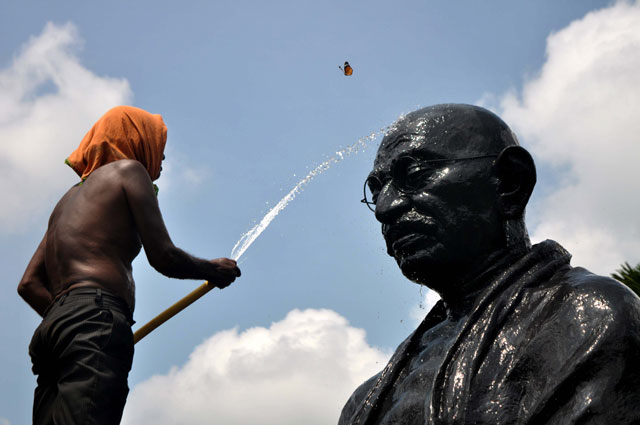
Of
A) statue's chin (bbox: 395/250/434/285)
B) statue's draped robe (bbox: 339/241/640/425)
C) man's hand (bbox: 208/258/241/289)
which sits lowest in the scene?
statue's draped robe (bbox: 339/241/640/425)

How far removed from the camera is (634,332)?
106 inches

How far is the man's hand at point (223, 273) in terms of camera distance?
4.88 m

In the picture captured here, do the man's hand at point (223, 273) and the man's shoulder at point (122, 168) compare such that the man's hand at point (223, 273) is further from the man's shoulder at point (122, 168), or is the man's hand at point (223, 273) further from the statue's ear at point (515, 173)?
the statue's ear at point (515, 173)

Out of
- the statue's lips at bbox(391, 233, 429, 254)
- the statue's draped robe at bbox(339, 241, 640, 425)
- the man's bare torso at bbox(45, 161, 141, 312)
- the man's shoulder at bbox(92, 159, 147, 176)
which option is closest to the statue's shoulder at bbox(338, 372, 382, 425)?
the statue's lips at bbox(391, 233, 429, 254)

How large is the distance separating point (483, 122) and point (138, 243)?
7.37 ft

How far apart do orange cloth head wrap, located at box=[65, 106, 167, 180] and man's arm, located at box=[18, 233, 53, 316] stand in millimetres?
571

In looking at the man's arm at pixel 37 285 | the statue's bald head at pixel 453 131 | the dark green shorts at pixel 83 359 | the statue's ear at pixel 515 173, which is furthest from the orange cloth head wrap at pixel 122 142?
the statue's ear at pixel 515 173

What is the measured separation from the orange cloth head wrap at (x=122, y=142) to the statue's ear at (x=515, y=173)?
99.5 inches

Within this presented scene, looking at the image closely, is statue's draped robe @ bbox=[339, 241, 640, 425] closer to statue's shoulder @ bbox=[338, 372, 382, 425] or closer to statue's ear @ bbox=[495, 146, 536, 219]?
statue's ear @ bbox=[495, 146, 536, 219]

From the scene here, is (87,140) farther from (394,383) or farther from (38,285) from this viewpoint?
(394,383)

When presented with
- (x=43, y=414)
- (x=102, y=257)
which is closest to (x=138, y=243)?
(x=102, y=257)

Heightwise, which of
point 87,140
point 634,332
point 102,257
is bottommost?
point 634,332

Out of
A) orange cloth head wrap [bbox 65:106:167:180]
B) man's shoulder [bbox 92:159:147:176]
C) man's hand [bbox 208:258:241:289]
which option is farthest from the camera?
orange cloth head wrap [bbox 65:106:167:180]

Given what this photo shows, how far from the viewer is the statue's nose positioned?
3441 millimetres
